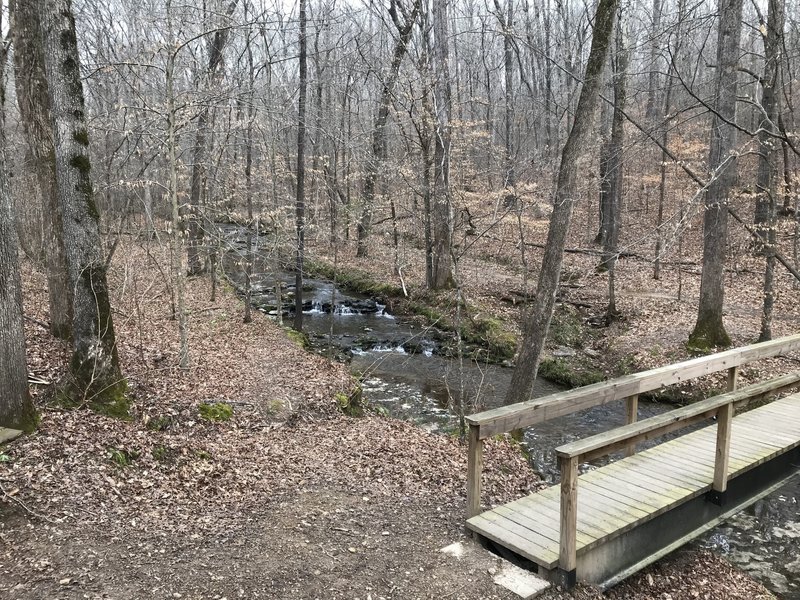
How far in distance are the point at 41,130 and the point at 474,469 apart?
300 inches

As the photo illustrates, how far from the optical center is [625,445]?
487 centimetres

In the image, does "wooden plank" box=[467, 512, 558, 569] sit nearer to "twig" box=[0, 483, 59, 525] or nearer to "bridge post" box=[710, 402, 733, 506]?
"bridge post" box=[710, 402, 733, 506]

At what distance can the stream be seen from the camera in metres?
6.18

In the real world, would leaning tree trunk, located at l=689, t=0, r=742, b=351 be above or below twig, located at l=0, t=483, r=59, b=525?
above

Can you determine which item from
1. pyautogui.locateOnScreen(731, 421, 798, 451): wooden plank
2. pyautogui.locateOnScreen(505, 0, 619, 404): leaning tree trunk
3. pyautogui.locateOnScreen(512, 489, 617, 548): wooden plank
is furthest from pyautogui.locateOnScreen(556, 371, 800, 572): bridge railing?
pyautogui.locateOnScreen(505, 0, 619, 404): leaning tree trunk

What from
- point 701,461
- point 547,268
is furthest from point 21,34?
point 701,461

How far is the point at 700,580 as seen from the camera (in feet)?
17.3

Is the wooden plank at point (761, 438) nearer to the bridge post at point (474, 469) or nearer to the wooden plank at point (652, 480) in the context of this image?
the wooden plank at point (652, 480)

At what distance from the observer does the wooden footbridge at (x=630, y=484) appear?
4.51 meters

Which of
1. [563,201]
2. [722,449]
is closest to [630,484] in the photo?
[722,449]

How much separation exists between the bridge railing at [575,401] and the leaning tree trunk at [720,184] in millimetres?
4947

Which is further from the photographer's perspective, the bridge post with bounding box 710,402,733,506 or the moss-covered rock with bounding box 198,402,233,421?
the moss-covered rock with bounding box 198,402,233,421

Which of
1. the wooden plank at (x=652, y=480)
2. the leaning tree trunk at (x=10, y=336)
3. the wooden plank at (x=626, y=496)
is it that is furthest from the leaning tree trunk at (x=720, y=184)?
the leaning tree trunk at (x=10, y=336)

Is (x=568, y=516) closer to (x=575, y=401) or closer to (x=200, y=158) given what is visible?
(x=575, y=401)
